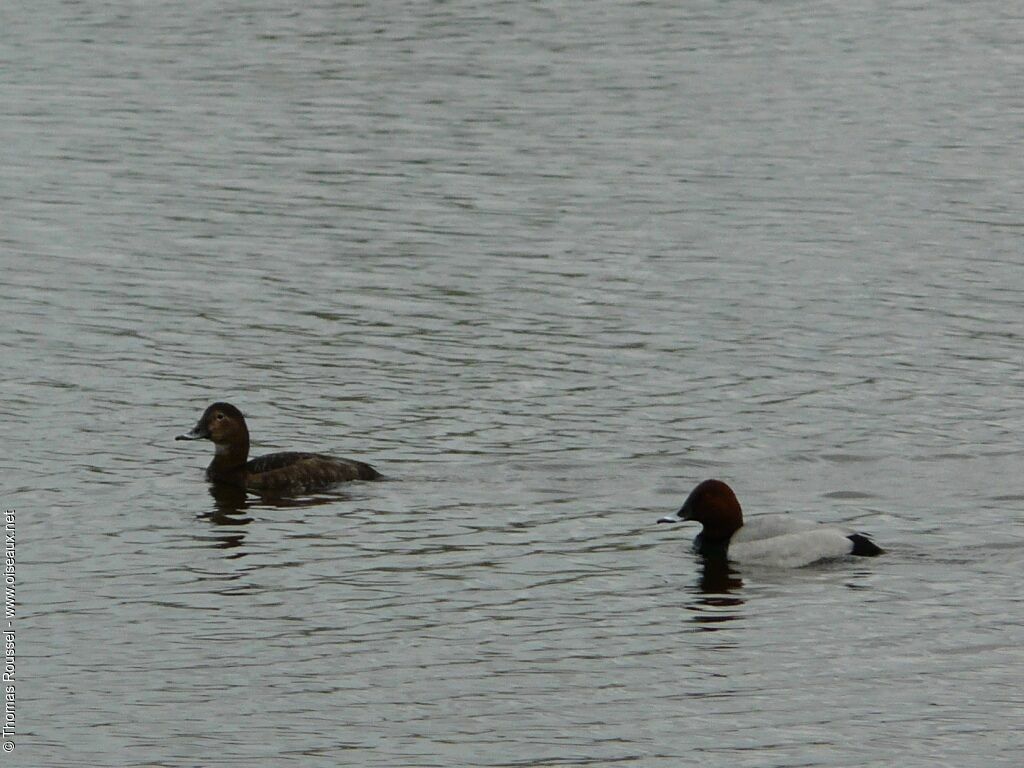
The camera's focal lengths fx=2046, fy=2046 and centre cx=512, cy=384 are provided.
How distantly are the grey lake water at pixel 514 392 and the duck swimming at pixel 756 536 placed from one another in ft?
0.50

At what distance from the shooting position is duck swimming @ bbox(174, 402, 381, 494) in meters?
17.0

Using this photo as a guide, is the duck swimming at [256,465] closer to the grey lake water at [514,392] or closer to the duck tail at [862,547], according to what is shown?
the grey lake water at [514,392]

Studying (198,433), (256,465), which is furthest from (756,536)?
(198,433)

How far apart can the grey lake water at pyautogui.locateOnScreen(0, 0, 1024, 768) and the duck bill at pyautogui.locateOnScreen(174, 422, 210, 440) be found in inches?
13.8

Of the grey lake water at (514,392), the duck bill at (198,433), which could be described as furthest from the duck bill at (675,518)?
the duck bill at (198,433)

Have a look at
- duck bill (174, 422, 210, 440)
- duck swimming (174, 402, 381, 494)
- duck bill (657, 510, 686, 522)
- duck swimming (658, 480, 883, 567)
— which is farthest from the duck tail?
duck bill (174, 422, 210, 440)

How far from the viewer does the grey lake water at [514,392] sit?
12453 millimetres

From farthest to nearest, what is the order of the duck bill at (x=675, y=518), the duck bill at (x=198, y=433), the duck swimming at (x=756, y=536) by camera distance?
the duck bill at (x=198, y=433) → the duck bill at (x=675, y=518) → the duck swimming at (x=756, y=536)

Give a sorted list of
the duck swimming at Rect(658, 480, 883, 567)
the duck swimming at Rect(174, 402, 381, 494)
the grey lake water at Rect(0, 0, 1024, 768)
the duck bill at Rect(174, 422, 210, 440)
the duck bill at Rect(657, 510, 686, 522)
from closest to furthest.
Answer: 1. the grey lake water at Rect(0, 0, 1024, 768)
2. the duck swimming at Rect(658, 480, 883, 567)
3. the duck bill at Rect(657, 510, 686, 522)
4. the duck swimming at Rect(174, 402, 381, 494)
5. the duck bill at Rect(174, 422, 210, 440)

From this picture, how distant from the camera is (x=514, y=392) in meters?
19.8

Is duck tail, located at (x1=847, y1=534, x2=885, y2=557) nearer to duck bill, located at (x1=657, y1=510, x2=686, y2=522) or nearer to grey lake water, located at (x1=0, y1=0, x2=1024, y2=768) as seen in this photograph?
grey lake water, located at (x1=0, y1=0, x2=1024, y2=768)

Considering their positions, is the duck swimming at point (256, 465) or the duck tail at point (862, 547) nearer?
the duck tail at point (862, 547)

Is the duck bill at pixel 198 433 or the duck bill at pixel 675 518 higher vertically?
the duck bill at pixel 198 433

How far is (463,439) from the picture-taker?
18.2 metres
